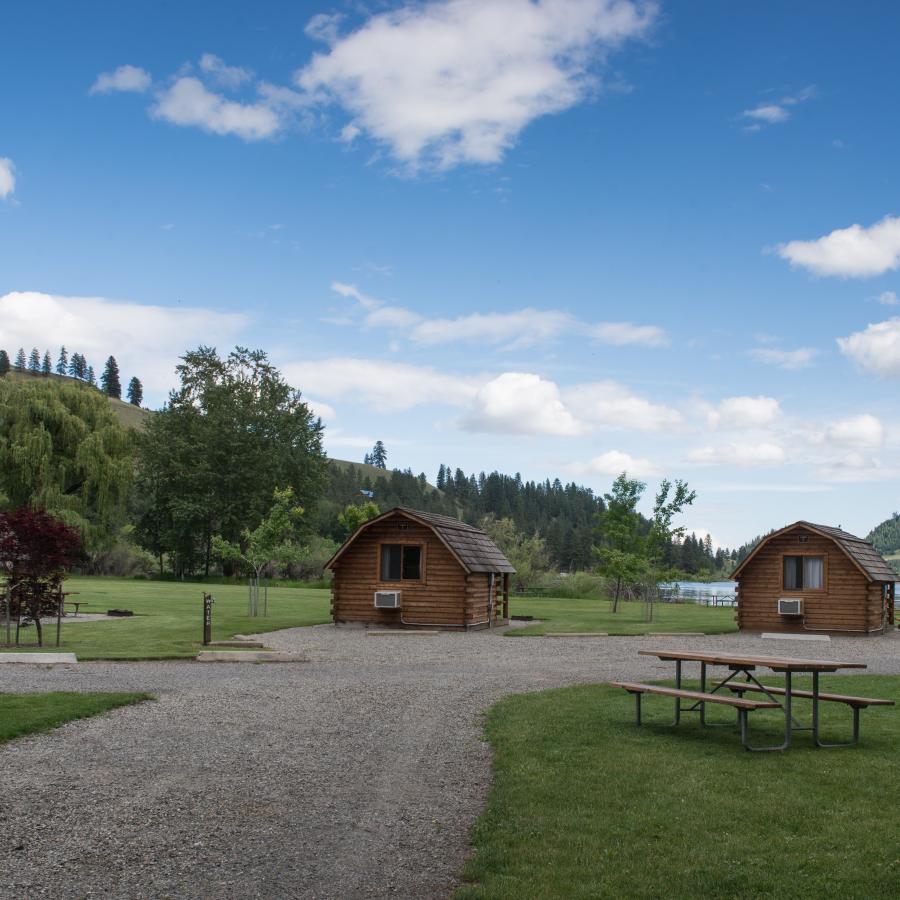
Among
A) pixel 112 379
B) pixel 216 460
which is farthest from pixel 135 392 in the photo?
pixel 216 460

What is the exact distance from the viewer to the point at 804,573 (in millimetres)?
29469

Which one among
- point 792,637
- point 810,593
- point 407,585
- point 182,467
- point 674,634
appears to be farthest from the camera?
point 182,467

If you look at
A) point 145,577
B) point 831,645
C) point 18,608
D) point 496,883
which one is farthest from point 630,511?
point 145,577

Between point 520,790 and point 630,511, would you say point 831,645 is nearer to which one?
point 630,511

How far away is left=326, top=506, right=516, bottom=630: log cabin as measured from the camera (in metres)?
27.2

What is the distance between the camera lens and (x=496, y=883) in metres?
5.70

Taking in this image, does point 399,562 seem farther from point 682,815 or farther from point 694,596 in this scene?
point 694,596

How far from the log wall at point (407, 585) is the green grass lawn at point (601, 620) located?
70.8 inches

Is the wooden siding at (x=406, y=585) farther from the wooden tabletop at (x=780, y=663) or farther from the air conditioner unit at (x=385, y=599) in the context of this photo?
the wooden tabletop at (x=780, y=663)

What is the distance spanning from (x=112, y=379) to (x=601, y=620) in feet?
576

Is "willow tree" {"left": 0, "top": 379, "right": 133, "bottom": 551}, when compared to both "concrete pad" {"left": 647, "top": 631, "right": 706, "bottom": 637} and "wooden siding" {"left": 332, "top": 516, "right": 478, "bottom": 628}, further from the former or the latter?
"concrete pad" {"left": 647, "top": 631, "right": 706, "bottom": 637}

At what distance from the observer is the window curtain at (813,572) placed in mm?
29172

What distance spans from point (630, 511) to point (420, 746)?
27513 mm

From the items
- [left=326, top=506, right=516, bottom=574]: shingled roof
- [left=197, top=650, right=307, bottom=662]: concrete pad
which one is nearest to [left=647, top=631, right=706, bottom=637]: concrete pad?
[left=326, top=506, right=516, bottom=574]: shingled roof
